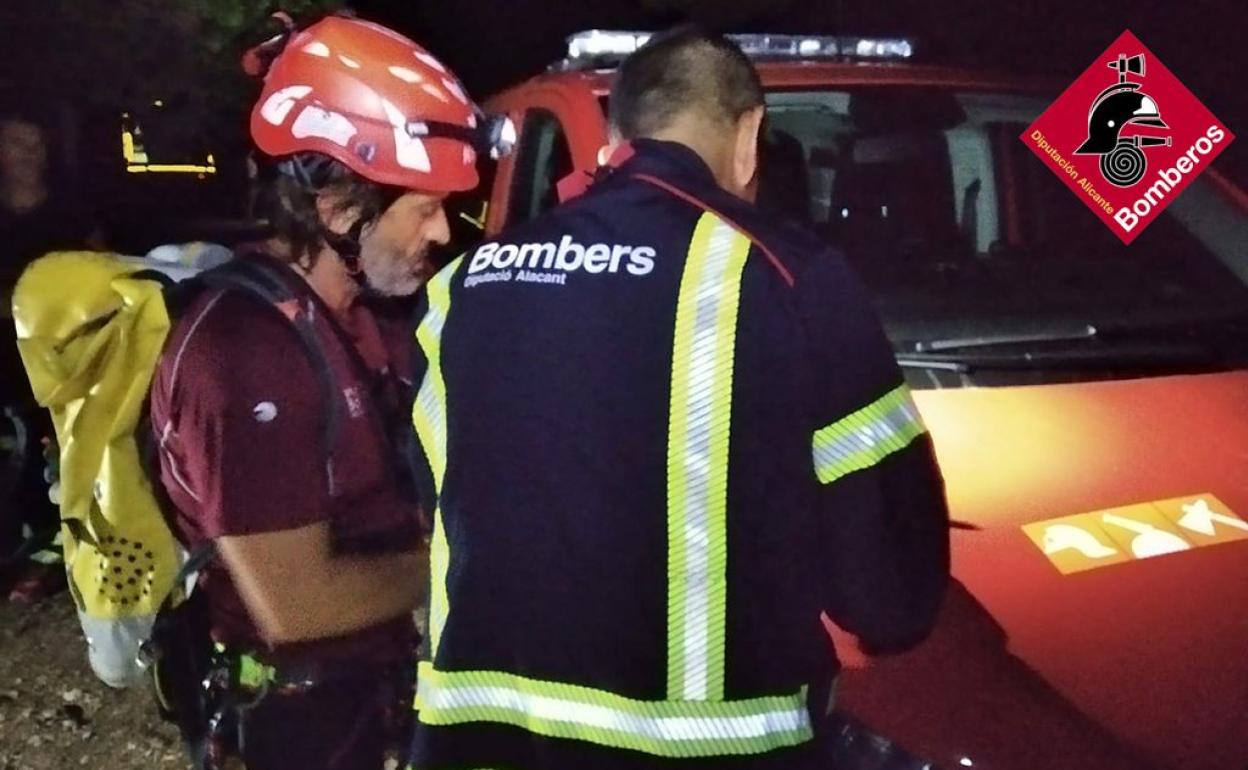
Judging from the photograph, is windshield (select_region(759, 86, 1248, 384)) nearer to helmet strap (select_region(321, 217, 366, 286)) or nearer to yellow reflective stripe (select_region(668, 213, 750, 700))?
helmet strap (select_region(321, 217, 366, 286))

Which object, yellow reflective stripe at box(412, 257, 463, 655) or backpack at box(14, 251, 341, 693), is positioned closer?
yellow reflective stripe at box(412, 257, 463, 655)

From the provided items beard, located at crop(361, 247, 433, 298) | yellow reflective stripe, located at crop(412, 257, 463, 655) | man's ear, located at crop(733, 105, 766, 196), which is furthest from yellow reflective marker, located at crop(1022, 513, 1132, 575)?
beard, located at crop(361, 247, 433, 298)

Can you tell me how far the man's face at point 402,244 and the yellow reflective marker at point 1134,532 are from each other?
105 cm

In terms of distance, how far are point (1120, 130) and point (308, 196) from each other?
7.34 feet

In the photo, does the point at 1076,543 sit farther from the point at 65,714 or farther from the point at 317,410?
the point at 65,714

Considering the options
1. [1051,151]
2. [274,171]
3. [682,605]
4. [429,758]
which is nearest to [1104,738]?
[682,605]

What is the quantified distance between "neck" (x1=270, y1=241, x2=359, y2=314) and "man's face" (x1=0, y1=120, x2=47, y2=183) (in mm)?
3235

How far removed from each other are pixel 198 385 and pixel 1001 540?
4.01ft

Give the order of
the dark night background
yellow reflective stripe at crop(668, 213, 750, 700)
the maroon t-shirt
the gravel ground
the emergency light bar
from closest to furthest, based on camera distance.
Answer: yellow reflective stripe at crop(668, 213, 750, 700), the maroon t-shirt, the emergency light bar, the gravel ground, the dark night background

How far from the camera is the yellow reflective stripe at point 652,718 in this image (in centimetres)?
147

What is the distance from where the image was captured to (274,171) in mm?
2082

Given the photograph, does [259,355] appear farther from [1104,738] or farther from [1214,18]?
[1214,18]

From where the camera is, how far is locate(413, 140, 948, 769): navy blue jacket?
140cm

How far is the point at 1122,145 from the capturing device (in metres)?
3.29
